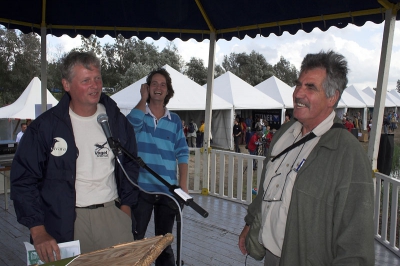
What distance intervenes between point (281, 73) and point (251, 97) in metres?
31.1

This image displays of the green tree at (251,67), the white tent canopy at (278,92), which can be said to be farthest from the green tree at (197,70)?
the white tent canopy at (278,92)

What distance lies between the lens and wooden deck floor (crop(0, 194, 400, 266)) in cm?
331

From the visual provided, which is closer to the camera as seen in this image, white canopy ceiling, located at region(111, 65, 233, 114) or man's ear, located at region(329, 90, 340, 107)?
man's ear, located at region(329, 90, 340, 107)

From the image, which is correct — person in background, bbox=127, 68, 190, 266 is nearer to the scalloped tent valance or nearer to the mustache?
the mustache

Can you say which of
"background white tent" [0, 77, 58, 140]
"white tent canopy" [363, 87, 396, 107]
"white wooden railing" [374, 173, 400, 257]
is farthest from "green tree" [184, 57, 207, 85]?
"white wooden railing" [374, 173, 400, 257]

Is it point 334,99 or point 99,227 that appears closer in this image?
point 334,99

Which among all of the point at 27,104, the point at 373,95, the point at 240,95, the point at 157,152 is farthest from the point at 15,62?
the point at 373,95

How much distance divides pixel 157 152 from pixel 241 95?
1262 cm

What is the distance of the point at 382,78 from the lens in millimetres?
3645

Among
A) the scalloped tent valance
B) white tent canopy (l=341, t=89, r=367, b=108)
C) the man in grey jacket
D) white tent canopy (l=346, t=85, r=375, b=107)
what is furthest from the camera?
white tent canopy (l=346, t=85, r=375, b=107)

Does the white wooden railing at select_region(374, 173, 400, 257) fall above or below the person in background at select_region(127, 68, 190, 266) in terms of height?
below

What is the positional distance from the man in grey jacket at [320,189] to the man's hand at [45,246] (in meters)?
0.97

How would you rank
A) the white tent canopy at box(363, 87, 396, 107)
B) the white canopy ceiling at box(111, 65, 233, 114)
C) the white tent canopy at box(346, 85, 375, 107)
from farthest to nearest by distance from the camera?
the white tent canopy at box(363, 87, 396, 107), the white tent canopy at box(346, 85, 375, 107), the white canopy ceiling at box(111, 65, 233, 114)

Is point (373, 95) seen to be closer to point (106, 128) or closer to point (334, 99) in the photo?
point (334, 99)
